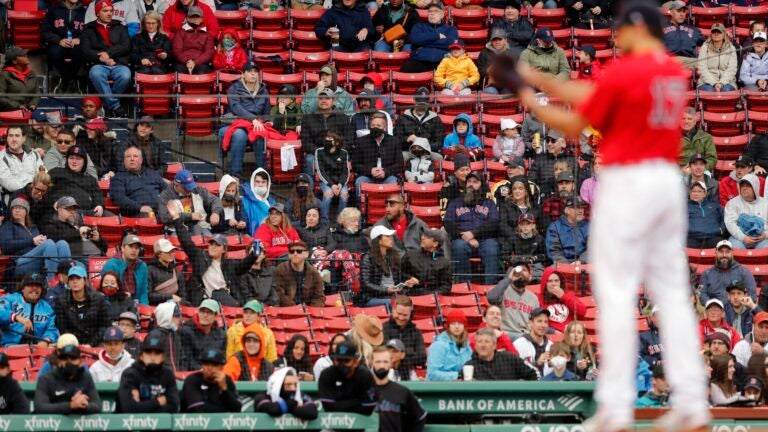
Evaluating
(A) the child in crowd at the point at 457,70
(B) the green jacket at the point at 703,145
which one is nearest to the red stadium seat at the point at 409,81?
(A) the child in crowd at the point at 457,70

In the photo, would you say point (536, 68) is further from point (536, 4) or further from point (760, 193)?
point (760, 193)

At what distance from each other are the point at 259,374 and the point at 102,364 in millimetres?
1273

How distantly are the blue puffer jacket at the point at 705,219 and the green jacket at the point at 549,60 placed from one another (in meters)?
3.22

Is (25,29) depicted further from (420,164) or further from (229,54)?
(420,164)

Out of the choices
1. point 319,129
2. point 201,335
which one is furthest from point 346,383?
point 319,129

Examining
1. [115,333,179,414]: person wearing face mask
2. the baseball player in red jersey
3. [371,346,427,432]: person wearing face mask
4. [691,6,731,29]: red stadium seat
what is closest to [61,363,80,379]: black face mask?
[115,333,179,414]: person wearing face mask

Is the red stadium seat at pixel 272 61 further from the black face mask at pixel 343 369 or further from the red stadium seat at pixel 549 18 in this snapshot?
the black face mask at pixel 343 369

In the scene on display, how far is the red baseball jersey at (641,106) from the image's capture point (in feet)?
20.8

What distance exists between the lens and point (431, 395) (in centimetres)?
1143

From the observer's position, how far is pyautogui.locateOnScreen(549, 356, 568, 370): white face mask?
1245cm

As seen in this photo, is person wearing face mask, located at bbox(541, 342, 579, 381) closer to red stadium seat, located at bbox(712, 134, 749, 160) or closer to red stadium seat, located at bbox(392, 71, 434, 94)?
red stadium seat, located at bbox(712, 134, 749, 160)

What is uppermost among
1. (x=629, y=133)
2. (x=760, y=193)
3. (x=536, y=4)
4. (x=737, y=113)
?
(x=536, y=4)

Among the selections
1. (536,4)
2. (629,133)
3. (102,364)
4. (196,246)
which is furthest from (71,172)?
(629,133)

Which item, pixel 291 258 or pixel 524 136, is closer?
pixel 291 258
